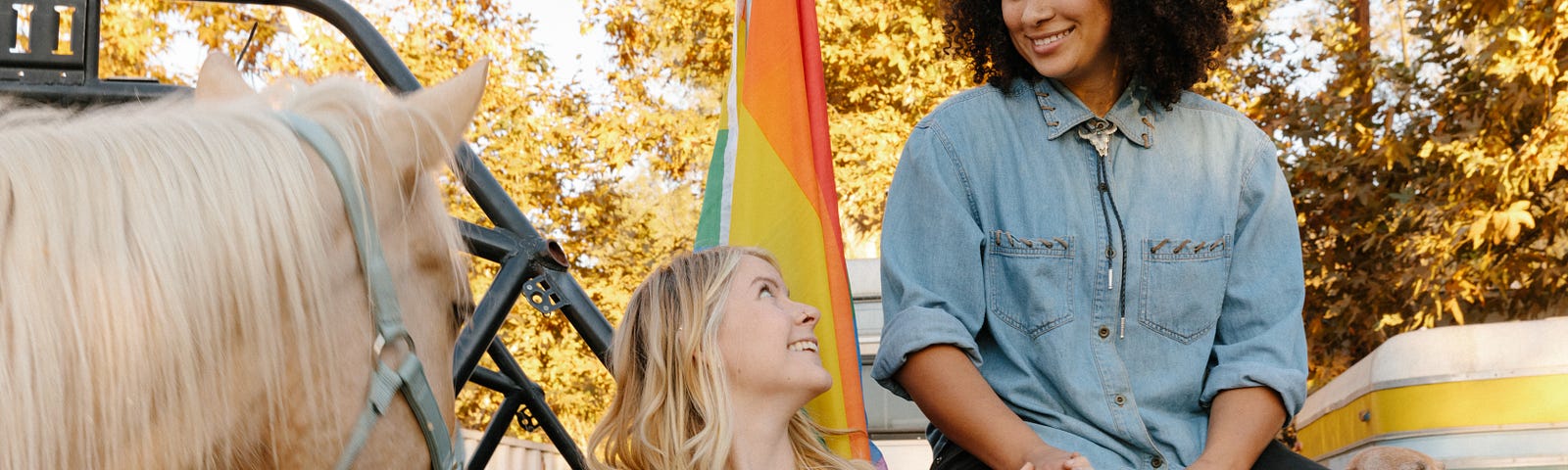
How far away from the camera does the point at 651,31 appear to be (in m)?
11.2

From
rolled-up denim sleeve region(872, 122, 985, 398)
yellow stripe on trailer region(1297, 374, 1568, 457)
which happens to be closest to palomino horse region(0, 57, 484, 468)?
rolled-up denim sleeve region(872, 122, 985, 398)

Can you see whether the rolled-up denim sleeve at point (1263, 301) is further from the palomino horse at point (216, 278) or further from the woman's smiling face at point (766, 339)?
the palomino horse at point (216, 278)

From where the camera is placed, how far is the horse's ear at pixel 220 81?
2.01 metres

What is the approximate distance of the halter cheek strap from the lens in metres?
1.47

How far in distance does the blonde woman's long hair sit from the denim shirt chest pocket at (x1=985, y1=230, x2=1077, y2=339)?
0.44m

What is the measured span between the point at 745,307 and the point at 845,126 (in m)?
8.29

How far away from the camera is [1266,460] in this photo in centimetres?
239

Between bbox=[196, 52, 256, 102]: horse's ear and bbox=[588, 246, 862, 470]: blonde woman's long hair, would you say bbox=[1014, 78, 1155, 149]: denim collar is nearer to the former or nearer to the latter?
bbox=[588, 246, 862, 470]: blonde woman's long hair

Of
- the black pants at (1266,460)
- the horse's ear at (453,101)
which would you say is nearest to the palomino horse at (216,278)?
the horse's ear at (453,101)

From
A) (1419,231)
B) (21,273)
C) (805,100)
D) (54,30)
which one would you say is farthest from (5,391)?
(1419,231)

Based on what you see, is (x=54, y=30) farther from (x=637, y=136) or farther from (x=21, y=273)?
(x=637, y=136)

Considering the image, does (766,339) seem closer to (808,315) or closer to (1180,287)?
(808,315)

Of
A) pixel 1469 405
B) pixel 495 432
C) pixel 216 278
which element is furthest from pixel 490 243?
pixel 1469 405

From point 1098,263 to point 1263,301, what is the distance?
31 centimetres
